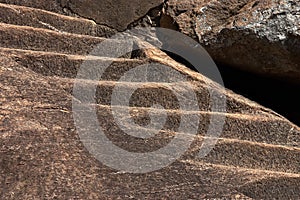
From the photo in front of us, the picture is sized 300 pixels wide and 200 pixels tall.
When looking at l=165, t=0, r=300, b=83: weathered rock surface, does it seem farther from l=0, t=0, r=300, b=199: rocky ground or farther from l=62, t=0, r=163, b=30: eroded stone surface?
l=62, t=0, r=163, b=30: eroded stone surface

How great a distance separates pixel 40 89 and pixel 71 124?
153 mm

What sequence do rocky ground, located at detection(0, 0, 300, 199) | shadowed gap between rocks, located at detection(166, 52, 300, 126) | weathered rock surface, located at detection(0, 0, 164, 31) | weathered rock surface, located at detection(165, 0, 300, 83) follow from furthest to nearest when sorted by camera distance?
weathered rock surface, located at detection(0, 0, 164, 31), shadowed gap between rocks, located at detection(166, 52, 300, 126), weathered rock surface, located at detection(165, 0, 300, 83), rocky ground, located at detection(0, 0, 300, 199)

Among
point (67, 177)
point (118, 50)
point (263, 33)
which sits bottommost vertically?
point (67, 177)

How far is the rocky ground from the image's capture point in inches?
46.6

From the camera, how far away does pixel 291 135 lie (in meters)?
1.55

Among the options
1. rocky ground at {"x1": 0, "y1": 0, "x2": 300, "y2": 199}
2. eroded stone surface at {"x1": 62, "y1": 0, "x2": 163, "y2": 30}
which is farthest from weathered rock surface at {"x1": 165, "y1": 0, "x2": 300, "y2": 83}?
eroded stone surface at {"x1": 62, "y1": 0, "x2": 163, "y2": 30}

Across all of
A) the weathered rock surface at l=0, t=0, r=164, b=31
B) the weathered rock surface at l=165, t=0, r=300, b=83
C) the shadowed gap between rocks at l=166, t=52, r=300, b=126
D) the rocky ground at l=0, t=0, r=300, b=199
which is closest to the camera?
the rocky ground at l=0, t=0, r=300, b=199

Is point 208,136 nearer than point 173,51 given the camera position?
Yes

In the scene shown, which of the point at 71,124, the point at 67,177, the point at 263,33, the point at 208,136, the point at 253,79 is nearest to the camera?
the point at 67,177

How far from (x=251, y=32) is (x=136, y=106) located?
40 centimetres

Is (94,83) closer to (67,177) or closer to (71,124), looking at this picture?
(71,124)

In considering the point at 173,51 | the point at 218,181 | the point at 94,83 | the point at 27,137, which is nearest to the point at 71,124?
the point at 27,137

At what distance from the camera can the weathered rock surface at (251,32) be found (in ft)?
5.15

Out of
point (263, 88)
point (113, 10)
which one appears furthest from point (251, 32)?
point (113, 10)
